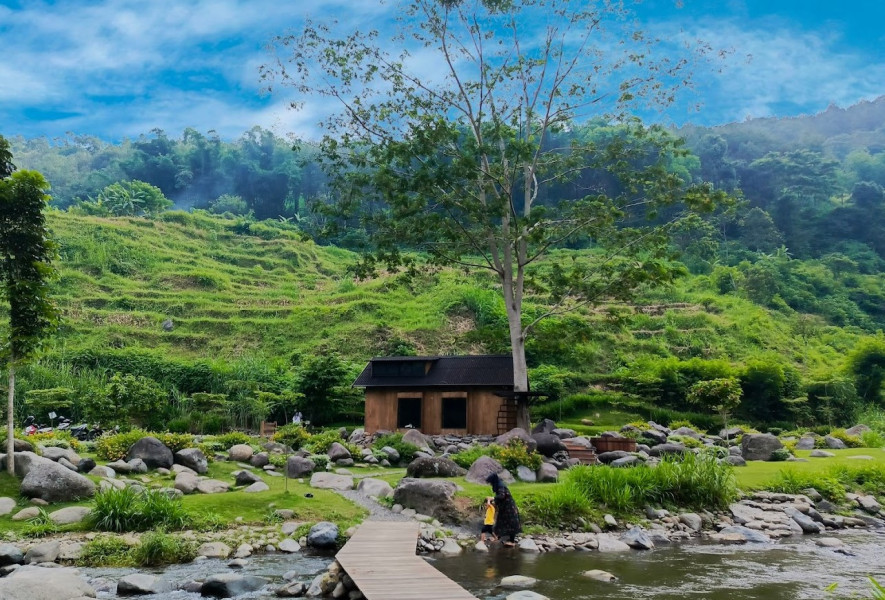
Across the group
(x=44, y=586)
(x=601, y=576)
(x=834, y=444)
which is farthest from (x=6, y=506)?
(x=834, y=444)

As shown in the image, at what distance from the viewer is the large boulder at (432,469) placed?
15352mm

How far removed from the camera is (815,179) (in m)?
76.3

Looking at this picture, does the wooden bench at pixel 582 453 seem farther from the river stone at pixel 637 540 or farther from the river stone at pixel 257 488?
the river stone at pixel 257 488

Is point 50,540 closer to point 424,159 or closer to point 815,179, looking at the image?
point 424,159

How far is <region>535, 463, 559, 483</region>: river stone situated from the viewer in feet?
50.6

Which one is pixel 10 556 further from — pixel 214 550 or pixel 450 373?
pixel 450 373

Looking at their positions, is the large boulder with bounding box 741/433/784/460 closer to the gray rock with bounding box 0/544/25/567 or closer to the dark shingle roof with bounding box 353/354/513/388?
the dark shingle roof with bounding box 353/354/513/388

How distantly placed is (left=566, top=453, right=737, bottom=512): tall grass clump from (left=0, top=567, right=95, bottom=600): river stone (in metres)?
9.19

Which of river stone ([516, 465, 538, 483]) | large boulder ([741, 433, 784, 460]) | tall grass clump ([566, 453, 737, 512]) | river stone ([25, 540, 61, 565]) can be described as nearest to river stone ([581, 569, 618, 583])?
tall grass clump ([566, 453, 737, 512])

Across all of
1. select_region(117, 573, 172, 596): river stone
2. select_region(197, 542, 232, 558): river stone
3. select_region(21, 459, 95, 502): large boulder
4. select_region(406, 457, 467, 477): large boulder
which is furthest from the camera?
select_region(406, 457, 467, 477): large boulder

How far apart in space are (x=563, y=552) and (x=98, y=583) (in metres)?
7.15

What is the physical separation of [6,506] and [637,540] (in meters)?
11.2

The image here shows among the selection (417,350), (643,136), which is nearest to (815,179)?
(417,350)

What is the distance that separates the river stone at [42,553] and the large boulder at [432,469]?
24.9ft
